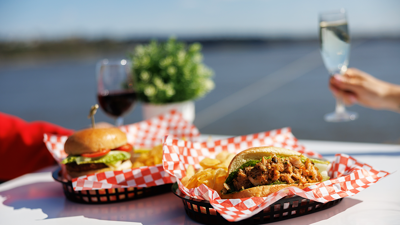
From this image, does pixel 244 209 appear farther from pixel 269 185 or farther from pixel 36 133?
pixel 36 133

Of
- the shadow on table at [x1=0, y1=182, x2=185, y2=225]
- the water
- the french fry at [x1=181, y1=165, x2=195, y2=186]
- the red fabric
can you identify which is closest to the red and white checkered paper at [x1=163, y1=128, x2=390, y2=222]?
the french fry at [x1=181, y1=165, x2=195, y2=186]

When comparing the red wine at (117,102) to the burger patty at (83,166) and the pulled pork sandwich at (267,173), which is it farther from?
the pulled pork sandwich at (267,173)

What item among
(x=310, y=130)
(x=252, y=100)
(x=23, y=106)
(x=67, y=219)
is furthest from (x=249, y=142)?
(x=23, y=106)

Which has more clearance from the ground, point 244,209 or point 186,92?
point 186,92

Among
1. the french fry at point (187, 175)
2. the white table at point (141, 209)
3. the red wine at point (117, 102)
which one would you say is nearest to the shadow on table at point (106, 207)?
the white table at point (141, 209)

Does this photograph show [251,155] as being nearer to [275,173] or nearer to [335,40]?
[275,173]

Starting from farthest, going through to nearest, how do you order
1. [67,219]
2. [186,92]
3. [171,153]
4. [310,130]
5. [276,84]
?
[276,84] < [310,130] < [186,92] < [171,153] < [67,219]

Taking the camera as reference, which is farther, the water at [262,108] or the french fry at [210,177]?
the water at [262,108]
